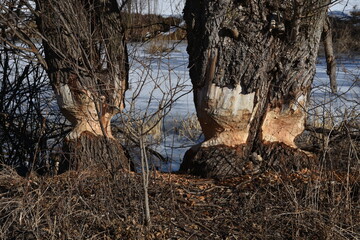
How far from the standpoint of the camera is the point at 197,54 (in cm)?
443

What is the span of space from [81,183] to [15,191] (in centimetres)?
54

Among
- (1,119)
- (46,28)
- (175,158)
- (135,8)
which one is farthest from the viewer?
(175,158)

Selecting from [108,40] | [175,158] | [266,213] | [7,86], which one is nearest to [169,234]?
[266,213]

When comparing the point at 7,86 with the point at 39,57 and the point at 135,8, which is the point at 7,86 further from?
the point at 135,8

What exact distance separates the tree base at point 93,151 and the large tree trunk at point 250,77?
600mm

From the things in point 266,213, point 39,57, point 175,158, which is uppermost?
point 39,57

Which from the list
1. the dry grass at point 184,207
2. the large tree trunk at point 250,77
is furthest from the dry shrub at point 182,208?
the large tree trunk at point 250,77

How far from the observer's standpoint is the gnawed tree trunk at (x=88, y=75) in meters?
4.35

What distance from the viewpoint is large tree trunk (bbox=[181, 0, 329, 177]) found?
4.27m

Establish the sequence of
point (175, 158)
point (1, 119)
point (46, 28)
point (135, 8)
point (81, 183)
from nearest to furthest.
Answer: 1. point (81, 183)
2. point (46, 28)
3. point (135, 8)
4. point (1, 119)
5. point (175, 158)

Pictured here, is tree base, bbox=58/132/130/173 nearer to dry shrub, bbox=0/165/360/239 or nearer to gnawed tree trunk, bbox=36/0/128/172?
gnawed tree trunk, bbox=36/0/128/172

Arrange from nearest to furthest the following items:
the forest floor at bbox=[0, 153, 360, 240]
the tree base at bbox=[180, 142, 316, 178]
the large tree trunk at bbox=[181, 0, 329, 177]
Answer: the forest floor at bbox=[0, 153, 360, 240] < the large tree trunk at bbox=[181, 0, 329, 177] < the tree base at bbox=[180, 142, 316, 178]

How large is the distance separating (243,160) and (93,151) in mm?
1223

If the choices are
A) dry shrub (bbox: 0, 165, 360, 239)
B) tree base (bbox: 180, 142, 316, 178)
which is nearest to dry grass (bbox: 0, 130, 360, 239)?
dry shrub (bbox: 0, 165, 360, 239)
